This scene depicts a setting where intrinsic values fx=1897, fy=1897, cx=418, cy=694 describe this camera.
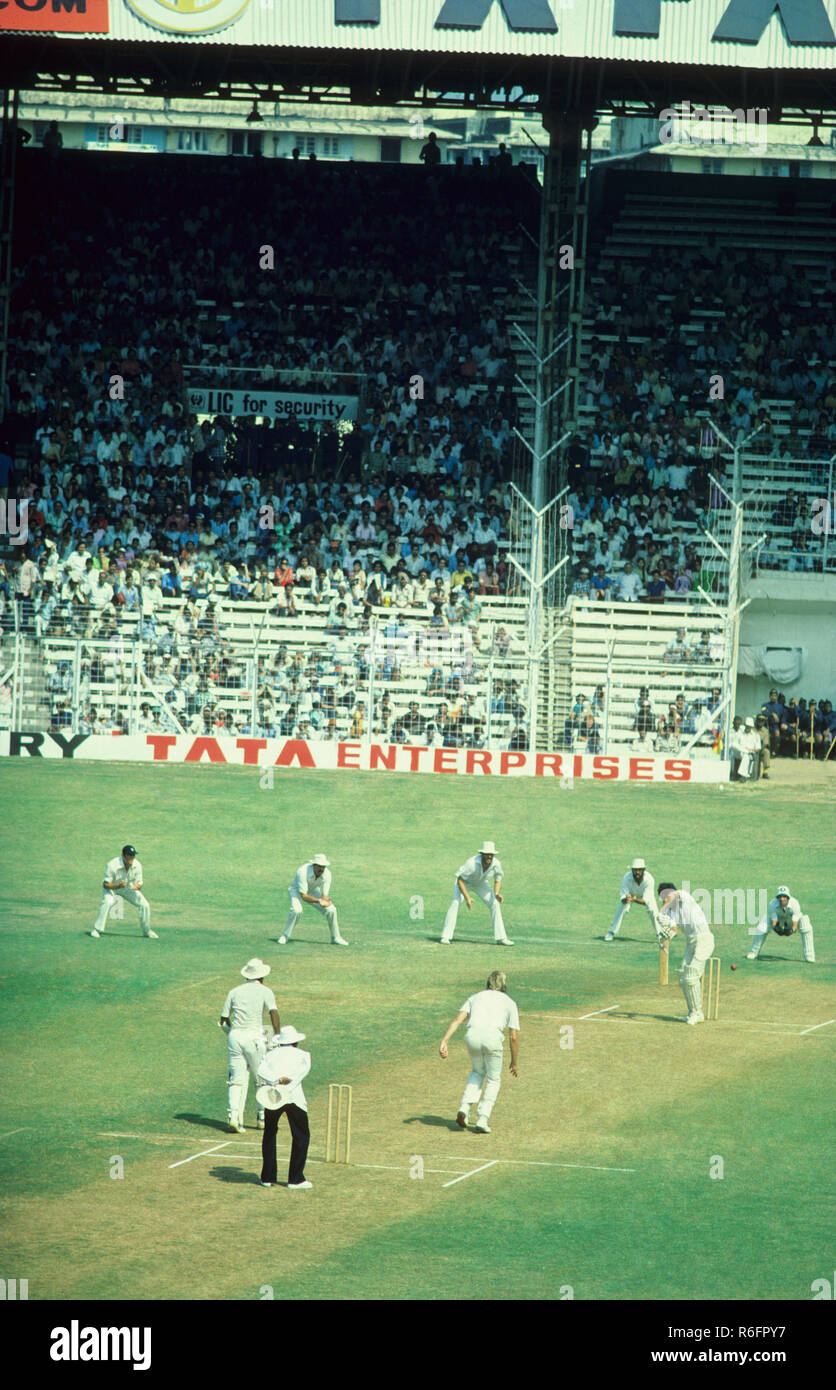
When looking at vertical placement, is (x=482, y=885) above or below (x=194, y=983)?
above

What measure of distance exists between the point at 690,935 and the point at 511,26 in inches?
1001

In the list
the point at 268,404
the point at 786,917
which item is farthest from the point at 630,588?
the point at 786,917

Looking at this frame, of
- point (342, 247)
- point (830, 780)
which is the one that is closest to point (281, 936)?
point (830, 780)

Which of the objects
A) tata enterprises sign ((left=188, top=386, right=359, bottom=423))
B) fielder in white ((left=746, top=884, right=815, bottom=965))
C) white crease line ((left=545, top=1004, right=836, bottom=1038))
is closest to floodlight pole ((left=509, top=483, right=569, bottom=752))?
tata enterprises sign ((left=188, top=386, right=359, bottom=423))

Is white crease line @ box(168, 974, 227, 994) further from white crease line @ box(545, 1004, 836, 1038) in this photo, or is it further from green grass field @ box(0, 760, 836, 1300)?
white crease line @ box(545, 1004, 836, 1038)

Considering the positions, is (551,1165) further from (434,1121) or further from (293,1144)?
(293,1144)

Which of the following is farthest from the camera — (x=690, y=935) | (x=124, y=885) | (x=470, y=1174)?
(x=124, y=885)

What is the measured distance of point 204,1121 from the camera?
19.8 m

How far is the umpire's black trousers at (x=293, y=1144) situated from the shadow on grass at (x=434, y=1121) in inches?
106

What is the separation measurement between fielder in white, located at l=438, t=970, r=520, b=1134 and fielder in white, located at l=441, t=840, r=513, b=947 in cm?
900

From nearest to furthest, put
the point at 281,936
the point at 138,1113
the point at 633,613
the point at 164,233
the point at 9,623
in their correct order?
1. the point at 138,1113
2. the point at 281,936
3. the point at 9,623
4. the point at 633,613
5. the point at 164,233

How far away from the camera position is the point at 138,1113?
19953mm
